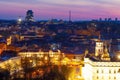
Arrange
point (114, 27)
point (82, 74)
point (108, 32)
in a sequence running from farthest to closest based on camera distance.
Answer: point (114, 27) < point (108, 32) < point (82, 74)

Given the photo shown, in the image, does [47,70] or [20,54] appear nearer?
[47,70]

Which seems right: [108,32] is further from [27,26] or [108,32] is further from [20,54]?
[20,54]

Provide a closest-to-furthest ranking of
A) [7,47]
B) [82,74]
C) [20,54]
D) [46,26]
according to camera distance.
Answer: [82,74] < [20,54] < [7,47] < [46,26]

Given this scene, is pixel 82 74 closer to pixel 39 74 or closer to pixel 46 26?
pixel 39 74

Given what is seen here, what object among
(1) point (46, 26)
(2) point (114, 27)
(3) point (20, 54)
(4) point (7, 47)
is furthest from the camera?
(1) point (46, 26)

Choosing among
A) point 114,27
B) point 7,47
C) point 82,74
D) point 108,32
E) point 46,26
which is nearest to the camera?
point 82,74

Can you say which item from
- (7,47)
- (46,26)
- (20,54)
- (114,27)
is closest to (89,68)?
(20,54)

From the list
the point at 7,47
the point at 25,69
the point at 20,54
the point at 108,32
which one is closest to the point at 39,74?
the point at 25,69

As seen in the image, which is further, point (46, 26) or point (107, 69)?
point (46, 26)
